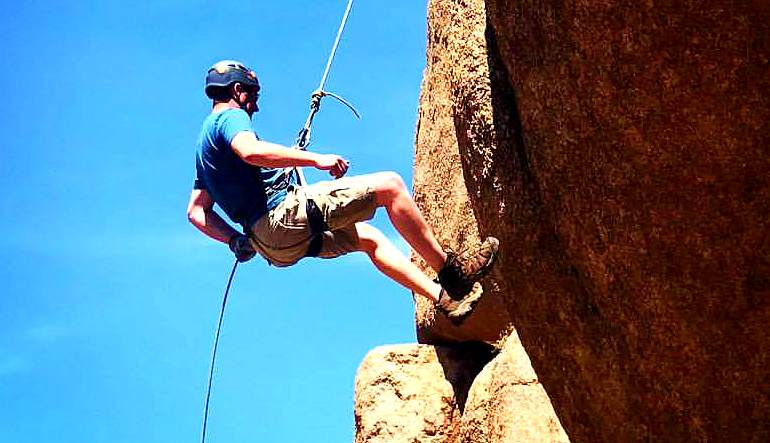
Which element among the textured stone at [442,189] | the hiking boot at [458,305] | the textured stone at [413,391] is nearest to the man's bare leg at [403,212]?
the hiking boot at [458,305]

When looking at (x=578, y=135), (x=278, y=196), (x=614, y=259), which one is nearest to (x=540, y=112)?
(x=578, y=135)

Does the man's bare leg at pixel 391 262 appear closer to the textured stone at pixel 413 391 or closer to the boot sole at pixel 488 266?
the boot sole at pixel 488 266

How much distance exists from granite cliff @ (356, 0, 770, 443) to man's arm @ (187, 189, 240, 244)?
86.0 inches

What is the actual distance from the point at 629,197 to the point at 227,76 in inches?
119

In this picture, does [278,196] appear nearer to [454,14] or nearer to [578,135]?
[454,14]

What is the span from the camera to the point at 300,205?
746 cm

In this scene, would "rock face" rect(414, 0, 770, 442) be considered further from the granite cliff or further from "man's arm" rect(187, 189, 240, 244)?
"man's arm" rect(187, 189, 240, 244)

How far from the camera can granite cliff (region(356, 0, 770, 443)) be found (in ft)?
18.2

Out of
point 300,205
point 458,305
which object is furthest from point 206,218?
point 458,305

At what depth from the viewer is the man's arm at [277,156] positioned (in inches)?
273

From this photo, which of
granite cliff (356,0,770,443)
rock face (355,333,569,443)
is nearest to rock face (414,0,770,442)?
granite cliff (356,0,770,443)

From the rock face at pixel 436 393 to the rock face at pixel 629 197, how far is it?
6.39ft

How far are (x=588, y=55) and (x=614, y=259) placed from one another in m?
1.06

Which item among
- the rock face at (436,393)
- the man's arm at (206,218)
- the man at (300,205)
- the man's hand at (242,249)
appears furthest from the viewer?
the rock face at (436,393)
